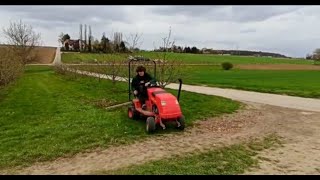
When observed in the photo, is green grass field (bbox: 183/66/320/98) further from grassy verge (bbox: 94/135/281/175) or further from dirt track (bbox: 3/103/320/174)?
grassy verge (bbox: 94/135/281/175)

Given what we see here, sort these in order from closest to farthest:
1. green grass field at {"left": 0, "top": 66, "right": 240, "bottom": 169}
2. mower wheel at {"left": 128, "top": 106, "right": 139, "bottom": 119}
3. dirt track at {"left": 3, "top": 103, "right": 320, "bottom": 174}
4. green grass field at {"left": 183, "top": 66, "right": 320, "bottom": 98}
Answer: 1. dirt track at {"left": 3, "top": 103, "right": 320, "bottom": 174}
2. green grass field at {"left": 0, "top": 66, "right": 240, "bottom": 169}
3. mower wheel at {"left": 128, "top": 106, "right": 139, "bottom": 119}
4. green grass field at {"left": 183, "top": 66, "right": 320, "bottom": 98}

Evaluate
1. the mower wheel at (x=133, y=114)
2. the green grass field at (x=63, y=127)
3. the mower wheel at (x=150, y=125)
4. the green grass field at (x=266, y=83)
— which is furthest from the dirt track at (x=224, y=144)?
the green grass field at (x=266, y=83)

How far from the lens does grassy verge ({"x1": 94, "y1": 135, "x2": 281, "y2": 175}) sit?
16.3 ft

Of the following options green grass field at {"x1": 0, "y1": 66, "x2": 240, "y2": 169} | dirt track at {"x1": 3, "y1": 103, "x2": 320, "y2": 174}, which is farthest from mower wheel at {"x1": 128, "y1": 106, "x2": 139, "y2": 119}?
dirt track at {"x1": 3, "y1": 103, "x2": 320, "y2": 174}

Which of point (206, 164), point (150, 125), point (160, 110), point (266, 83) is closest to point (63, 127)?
point (150, 125)

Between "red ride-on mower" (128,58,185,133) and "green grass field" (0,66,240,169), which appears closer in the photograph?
"green grass field" (0,66,240,169)

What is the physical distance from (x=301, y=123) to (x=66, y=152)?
271 inches

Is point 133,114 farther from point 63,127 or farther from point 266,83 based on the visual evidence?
point 266,83

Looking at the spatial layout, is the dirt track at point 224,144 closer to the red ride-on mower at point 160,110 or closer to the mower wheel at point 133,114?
the red ride-on mower at point 160,110

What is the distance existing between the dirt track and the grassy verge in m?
0.24

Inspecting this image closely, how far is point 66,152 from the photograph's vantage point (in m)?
6.15

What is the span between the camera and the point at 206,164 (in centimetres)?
538

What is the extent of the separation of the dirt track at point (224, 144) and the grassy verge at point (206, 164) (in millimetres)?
241
